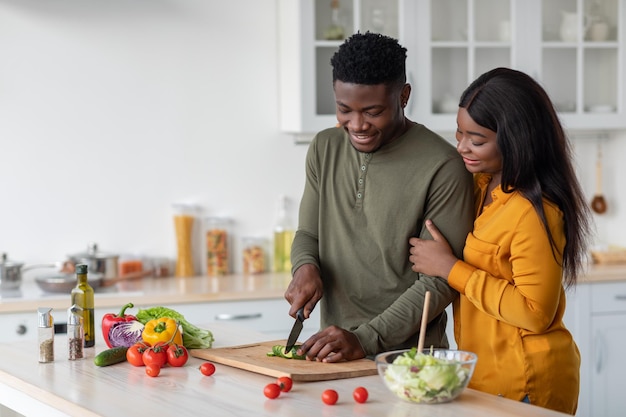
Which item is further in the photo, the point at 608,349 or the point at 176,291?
the point at 608,349

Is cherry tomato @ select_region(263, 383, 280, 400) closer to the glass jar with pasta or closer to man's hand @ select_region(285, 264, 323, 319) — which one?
man's hand @ select_region(285, 264, 323, 319)

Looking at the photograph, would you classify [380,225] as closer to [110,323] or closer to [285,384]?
[285,384]

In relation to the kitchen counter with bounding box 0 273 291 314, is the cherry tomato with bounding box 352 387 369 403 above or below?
above

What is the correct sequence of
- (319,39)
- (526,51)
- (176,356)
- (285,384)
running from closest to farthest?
1. (285,384)
2. (176,356)
3. (319,39)
4. (526,51)

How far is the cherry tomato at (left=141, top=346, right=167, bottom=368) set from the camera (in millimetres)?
2307

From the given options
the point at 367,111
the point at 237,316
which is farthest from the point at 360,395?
the point at 237,316

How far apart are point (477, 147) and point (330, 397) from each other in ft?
2.32

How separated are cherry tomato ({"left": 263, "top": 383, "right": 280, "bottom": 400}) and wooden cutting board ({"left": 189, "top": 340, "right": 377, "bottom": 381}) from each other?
0.43ft

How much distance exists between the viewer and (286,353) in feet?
7.80

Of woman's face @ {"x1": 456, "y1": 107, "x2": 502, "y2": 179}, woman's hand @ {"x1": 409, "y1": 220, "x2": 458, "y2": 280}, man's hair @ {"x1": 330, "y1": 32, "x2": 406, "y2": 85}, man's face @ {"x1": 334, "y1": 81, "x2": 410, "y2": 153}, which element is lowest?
woman's hand @ {"x1": 409, "y1": 220, "x2": 458, "y2": 280}

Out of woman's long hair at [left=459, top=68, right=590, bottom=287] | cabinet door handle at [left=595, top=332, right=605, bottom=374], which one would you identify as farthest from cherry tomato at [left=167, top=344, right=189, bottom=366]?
cabinet door handle at [left=595, top=332, right=605, bottom=374]

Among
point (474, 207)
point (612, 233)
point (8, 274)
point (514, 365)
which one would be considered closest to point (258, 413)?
point (514, 365)

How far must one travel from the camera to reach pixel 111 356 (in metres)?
2.38

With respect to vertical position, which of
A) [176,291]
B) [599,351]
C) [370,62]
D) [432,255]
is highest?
[370,62]
